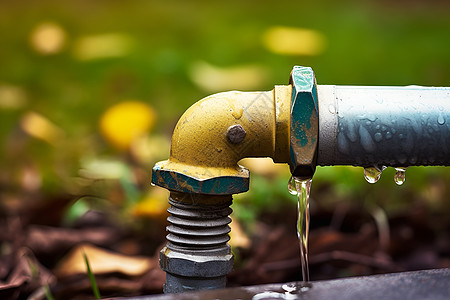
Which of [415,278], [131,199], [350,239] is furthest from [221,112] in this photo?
[131,199]

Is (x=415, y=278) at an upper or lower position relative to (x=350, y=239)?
upper

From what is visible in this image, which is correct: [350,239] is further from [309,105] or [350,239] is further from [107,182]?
[107,182]

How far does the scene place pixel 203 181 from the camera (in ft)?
4.26

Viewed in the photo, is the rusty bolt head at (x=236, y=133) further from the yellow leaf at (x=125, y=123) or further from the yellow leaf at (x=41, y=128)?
the yellow leaf at (x=41, y=128)

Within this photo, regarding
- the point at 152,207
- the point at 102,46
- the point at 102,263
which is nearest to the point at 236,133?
the point at 102,263

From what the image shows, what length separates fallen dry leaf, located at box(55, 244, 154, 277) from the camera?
1.82 metres

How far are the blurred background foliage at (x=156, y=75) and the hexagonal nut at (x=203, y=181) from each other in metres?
0.83

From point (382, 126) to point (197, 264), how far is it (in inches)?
18.3

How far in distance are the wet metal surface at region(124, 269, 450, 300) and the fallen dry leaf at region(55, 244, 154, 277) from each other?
0.69 meters

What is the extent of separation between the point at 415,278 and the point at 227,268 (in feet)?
1.22

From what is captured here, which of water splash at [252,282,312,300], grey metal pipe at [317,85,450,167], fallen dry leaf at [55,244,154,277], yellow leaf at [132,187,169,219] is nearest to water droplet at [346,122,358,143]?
grey metal pipe at [317,85,450,167]

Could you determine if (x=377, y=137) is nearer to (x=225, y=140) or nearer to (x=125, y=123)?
(x=225, y=140)

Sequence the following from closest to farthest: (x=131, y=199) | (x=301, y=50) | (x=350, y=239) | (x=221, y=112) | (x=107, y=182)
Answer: (x=221, y=112) < (x=350, y=239) < (x=131, y=199) < (x=107, y=182) < (x=301, y=50)

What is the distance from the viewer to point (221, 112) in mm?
1332
